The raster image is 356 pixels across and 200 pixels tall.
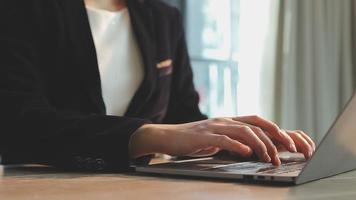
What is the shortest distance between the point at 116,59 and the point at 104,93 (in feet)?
0.29

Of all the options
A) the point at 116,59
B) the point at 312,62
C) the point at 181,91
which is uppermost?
the point at 116,59

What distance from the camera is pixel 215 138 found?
2.25 feet

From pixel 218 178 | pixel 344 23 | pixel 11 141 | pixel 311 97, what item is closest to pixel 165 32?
pixel 11 141

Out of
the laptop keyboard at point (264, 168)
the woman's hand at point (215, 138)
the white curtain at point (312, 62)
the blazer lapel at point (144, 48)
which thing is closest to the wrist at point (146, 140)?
the woman's hand at point (215, 138)

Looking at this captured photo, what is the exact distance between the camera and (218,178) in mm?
601

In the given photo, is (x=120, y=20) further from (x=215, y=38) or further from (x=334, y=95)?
(x=334, y=95)

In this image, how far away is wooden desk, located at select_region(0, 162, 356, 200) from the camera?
47 cm

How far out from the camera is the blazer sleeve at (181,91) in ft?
4.20

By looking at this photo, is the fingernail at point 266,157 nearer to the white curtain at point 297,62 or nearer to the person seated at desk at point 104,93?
the person seated at desk at point 104,93

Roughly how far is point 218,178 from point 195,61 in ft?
6.47

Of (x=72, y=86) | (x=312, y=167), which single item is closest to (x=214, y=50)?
(x=72, y=86)

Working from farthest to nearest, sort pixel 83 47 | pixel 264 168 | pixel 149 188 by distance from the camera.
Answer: pixel 83 47
pixel 264 168
pixel 149 188

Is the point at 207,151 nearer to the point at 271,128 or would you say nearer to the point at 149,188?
the point at 271,128

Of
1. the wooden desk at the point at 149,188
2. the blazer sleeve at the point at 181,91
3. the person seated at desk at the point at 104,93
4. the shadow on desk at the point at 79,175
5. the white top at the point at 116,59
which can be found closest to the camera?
the wooden desk at the point at 149,188
